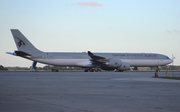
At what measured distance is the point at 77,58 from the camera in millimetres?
60844

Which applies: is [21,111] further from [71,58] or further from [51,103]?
[71,58]

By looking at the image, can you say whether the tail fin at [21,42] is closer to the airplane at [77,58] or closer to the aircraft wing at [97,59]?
the airplane at [77,58]

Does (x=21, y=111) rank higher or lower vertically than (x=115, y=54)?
lower

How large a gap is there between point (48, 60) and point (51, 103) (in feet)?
158

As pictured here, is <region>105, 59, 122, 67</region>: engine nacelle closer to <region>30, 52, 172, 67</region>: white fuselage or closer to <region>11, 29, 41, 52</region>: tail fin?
<region>30, 52, 172, 67</region>: white fuselage

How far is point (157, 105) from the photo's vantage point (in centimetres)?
1166

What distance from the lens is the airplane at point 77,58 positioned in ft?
192

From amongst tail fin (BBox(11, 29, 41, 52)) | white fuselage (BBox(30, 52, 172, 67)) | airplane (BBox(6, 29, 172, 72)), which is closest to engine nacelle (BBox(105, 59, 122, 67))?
airplane (BBox(6, 29, 172, 72))

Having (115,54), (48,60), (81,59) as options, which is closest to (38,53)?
(48,60)

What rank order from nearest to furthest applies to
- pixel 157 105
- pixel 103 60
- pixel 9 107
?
1. pixel 9 107
2. pixel 157 105
3. pixel 103 60

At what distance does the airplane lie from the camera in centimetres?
5862

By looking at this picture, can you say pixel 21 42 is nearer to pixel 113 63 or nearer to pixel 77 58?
pixel 77 58

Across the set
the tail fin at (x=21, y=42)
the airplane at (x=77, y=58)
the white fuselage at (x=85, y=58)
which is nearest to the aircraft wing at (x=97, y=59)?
the airplane at (x=77, y=58)

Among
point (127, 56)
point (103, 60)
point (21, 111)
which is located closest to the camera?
point (21, 111)
